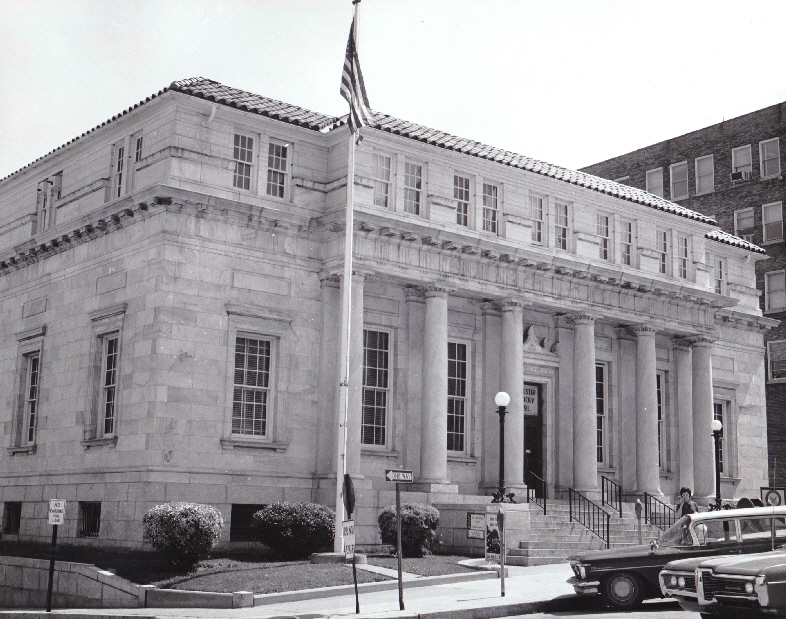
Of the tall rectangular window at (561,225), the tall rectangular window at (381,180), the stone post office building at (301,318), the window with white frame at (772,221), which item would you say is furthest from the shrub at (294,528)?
the window with white frame at (772,221)

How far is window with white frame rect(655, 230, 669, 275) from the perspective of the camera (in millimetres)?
36406

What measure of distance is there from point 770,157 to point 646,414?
24425mm

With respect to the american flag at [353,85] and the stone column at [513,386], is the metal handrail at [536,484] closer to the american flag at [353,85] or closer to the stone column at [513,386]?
the stone column at [513,386]

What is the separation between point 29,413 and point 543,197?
1730 cm

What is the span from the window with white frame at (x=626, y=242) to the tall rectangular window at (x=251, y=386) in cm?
1378

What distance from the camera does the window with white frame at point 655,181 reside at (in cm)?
5859

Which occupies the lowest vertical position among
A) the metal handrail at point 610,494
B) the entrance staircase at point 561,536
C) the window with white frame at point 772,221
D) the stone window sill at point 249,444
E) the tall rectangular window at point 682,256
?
the entrance staircase at point 561,536

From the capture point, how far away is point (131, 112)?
2800 centimetres

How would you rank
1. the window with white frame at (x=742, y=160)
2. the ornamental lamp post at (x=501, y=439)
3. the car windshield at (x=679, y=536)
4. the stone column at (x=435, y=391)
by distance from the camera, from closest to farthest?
the car windshield at (x=679, y=536), the ornamental lamp post at (x=501, y=439), the stone column at (x=435, y=391), the window with white frame at (x=742, y=160)

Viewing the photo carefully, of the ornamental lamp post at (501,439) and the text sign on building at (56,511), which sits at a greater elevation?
the ornamental lamp post at (501,439)

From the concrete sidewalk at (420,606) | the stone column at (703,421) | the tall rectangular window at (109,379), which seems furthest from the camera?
the stone column at (703,421)

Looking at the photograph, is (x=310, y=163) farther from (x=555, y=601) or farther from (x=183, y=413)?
(x=555, y=601)

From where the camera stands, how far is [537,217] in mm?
33094

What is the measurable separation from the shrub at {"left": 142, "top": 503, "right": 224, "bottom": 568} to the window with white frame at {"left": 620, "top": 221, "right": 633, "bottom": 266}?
61.9 ft
